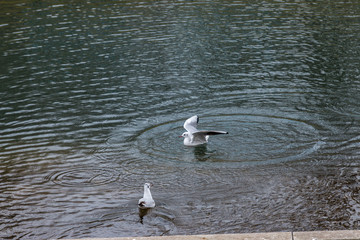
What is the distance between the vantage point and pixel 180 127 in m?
17.7

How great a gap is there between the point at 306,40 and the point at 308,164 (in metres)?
15.4

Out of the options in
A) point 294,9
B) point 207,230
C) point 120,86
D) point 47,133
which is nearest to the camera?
point 207,230

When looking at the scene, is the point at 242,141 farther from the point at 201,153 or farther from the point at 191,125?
the point at 191,125

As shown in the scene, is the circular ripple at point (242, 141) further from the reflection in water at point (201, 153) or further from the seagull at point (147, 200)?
the seagull at point (147, 200)

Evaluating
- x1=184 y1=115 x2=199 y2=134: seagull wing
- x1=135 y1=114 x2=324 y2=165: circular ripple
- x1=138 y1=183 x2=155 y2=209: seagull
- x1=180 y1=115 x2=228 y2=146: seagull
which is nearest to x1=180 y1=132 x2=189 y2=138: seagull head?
x1=180 y1=115 x2=228 y2=146: seagull

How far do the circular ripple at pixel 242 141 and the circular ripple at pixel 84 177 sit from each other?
1.51 m

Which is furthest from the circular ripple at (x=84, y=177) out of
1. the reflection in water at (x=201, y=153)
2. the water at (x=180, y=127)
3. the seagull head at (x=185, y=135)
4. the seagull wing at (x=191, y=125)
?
the seagull wing at (x=191, y=125)

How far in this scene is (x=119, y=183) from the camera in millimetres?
14070

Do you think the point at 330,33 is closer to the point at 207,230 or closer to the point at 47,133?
the point at 47,133

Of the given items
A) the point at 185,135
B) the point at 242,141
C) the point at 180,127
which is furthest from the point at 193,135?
the point at 180,127

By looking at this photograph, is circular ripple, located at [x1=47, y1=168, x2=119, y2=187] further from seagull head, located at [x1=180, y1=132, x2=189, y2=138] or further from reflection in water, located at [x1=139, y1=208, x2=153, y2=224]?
seagull head, located at [x1=180, y1=132, x2=189, y2=138]

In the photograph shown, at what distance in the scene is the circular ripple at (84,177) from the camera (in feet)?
46.7

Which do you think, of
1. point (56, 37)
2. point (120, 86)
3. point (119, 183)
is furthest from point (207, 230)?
point (56, 37)

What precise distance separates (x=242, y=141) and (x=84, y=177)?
16.1 ft
